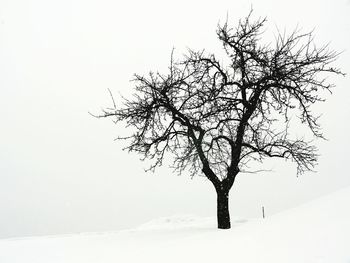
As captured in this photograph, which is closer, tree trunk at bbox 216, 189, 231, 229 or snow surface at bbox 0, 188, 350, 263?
snow surface at bbox 0, 188, 350, 263

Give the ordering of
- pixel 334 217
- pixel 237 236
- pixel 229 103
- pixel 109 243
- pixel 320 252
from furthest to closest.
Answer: pixel 229 103 → pixel 109 243 → pixel 237 236 → pixel 334 217 → pixel 320 252

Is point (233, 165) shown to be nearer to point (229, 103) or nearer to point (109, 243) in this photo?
point (229, 103)

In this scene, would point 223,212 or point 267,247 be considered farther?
point 223,212

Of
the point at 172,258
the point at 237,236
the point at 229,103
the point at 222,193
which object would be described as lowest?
the point at 172,258

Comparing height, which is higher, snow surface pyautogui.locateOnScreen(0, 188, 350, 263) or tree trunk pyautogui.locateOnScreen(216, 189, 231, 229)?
tree trunk pyautogui.locateOnScreen(216, 189, 231, 229)

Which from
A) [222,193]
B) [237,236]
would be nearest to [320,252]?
[237,236]

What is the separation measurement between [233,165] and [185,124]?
6.60 feet

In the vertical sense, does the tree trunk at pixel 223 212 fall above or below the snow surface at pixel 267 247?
above

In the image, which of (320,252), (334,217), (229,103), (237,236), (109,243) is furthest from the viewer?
(229,103)

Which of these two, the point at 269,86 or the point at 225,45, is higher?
the point at 225,45

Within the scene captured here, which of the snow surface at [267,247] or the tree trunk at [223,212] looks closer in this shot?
the snow surface at [267,247]

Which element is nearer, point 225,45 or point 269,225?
point 269,225

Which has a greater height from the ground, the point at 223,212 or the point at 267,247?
the point at 223,212

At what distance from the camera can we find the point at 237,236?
18.2ft
